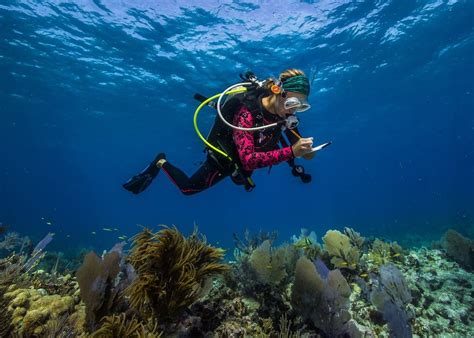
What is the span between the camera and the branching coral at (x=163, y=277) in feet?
9.20

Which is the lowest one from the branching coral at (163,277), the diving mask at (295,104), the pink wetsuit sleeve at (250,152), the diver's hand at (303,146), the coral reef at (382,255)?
the coral reef at (382,255)

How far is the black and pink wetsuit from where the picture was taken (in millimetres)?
4480

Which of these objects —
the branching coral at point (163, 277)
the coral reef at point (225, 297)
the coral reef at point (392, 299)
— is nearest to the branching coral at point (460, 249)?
the coral reef at point (225, 297)

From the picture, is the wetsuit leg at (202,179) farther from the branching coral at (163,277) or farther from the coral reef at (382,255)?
the coral reef at (382,255)

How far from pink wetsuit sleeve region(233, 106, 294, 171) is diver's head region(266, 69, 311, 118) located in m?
0.48

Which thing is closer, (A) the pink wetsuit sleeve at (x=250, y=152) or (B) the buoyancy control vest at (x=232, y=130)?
(A) the pink wetsuit sleeve at (x=250, y=152)

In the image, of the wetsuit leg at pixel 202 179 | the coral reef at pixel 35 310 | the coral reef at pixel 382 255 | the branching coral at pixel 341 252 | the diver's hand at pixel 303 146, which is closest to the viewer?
the coral reef at pixel 35 310

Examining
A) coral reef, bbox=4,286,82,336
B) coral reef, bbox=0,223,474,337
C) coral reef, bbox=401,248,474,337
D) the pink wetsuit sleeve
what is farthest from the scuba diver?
A: coral reef, bbox=4,286,82,336

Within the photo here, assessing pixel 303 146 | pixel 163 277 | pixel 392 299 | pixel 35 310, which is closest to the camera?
pixel 163 277

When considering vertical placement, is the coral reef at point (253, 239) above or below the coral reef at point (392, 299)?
below

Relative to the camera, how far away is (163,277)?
2908 millimetres

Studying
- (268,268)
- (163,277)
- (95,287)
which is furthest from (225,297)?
(95,287)

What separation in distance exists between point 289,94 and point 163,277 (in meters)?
3.25

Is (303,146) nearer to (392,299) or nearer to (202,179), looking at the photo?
(202,179)
